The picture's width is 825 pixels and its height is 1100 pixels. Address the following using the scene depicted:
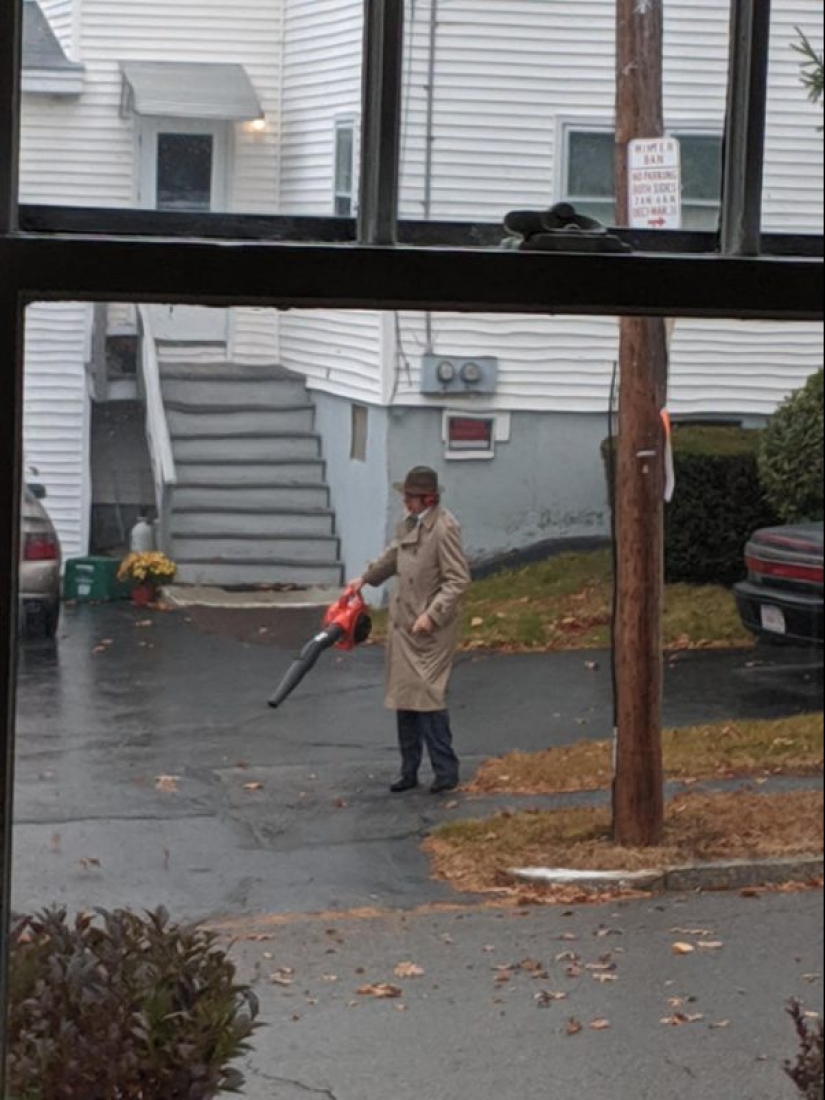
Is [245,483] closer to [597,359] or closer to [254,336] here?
[254,336]

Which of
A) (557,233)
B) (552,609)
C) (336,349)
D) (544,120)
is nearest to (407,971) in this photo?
(552,609)

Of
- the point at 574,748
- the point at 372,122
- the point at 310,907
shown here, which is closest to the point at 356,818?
the point at 310,907

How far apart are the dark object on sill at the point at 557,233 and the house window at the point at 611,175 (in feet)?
0.18

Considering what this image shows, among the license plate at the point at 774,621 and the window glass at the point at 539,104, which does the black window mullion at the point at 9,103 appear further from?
the license plate at the point at 774,621

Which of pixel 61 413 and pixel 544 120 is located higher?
pixel 544 120

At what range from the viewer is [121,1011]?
5.15ft

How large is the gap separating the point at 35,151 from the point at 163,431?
268mm

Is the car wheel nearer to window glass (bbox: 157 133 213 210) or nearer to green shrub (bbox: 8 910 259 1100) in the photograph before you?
green shrub (bbox: 8 910 259 1100)

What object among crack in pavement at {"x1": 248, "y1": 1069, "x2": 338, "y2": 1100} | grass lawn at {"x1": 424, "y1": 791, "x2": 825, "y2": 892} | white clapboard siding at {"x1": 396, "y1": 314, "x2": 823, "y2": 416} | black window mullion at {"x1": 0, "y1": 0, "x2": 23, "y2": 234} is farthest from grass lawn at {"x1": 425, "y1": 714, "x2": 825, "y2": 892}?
black window mullion at {"x1": 0, "y1": 0, "x2": 23, "y2": 234}

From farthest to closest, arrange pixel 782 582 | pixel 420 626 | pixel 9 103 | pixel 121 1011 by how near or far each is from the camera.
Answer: pixel 782 582 < pixel 420 626 < pixel 121 1011 < pixel 9 103

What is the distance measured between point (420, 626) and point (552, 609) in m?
0.14

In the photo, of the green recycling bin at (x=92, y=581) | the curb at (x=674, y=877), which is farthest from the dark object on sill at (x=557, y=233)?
the curb at (x=674, y=877)

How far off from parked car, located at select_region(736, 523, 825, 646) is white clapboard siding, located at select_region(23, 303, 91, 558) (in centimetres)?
62

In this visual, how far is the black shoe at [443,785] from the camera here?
5.40 ft
